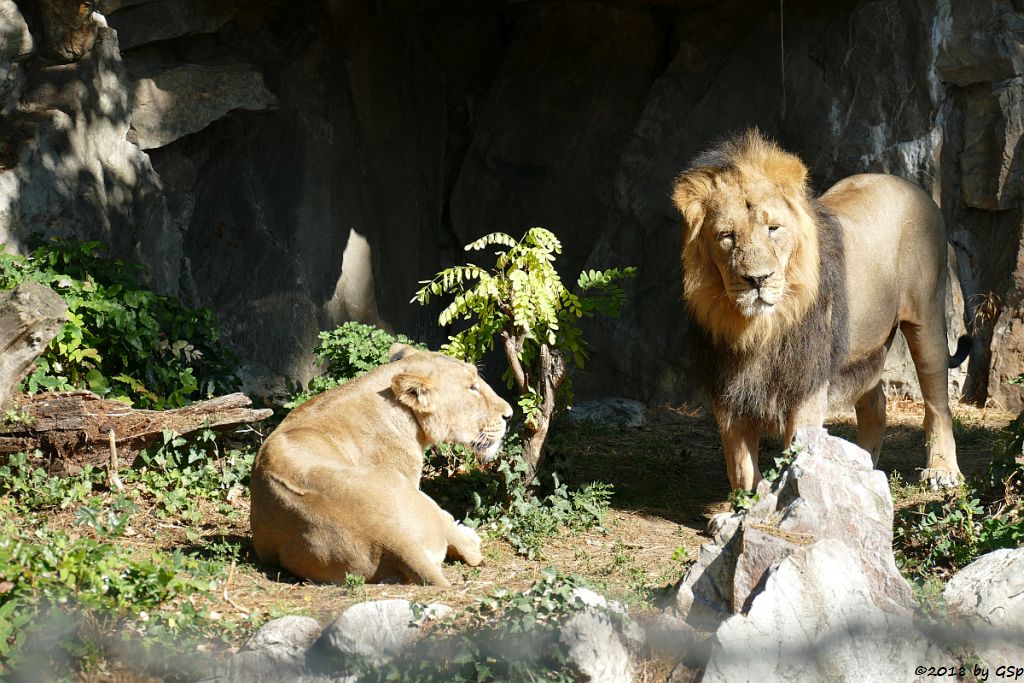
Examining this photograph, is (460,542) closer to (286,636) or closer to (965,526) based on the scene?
(286,636)

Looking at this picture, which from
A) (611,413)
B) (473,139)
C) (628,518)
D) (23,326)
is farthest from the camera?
(473,139)

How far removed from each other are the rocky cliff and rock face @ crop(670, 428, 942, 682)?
504 centimetres

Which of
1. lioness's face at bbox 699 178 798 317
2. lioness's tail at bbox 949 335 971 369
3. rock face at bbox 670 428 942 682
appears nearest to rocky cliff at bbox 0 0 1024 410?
lioness's tail at bbox 949 335 971 369

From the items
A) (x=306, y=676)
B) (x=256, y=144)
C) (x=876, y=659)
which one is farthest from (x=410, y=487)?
(x=256, y=144)

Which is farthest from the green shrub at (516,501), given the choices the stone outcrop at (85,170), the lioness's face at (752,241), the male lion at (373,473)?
the stone outcrop at (85,170)

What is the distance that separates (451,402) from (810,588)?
240 centimetres

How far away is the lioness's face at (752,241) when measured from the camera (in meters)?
6.03

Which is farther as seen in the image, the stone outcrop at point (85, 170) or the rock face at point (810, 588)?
the stone outcrop at point (85, 170)

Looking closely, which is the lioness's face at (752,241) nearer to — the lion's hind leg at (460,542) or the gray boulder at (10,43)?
the lion's hind leg at (460,542)

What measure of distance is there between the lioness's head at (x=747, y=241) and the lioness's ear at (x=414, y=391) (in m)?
1.58

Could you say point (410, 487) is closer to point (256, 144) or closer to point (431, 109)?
point (256, 144)

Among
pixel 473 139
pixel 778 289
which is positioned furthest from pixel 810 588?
pixel 473 139

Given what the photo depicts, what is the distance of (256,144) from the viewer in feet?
32.8

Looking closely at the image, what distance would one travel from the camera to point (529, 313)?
243 inches
